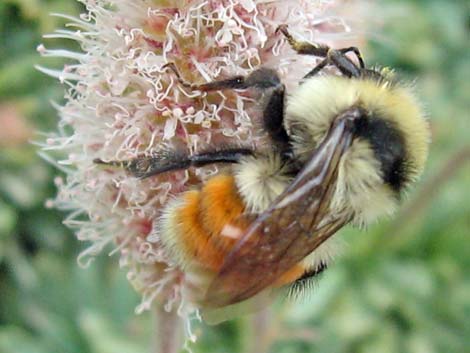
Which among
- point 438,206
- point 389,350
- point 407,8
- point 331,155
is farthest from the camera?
point 407,8

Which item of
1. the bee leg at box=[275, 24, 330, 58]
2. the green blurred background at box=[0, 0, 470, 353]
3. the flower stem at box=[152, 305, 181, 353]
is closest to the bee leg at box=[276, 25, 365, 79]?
the bee leg at box=[275, 24, 330, 58]

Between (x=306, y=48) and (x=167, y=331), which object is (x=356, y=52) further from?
(x=167, y=331)

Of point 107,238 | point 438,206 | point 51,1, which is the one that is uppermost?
point 107,238

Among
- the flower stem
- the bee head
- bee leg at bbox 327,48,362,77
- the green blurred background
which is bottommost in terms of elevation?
the green blurred background

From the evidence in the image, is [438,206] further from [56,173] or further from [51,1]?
[51,1]

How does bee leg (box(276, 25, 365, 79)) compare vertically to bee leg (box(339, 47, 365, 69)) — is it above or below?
above

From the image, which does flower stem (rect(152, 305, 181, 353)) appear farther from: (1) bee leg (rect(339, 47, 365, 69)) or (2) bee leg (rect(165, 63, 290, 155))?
(1) bee leg (rect(339, 47, 365, 69))

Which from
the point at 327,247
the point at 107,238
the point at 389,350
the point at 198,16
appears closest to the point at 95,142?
the point at 107,238

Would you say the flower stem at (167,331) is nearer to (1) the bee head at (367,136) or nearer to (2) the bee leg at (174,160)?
(2) the bee leg at (174,160)
